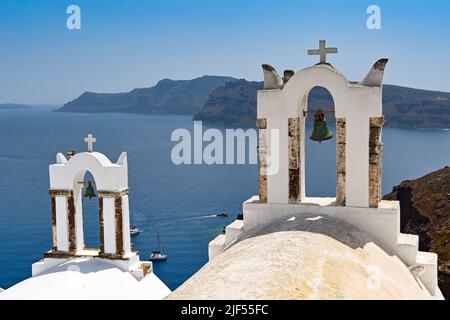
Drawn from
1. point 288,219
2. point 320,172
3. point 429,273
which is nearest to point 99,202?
point 288,219

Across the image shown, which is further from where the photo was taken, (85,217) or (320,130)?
(85,217)

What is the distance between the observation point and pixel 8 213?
6700 centimetres

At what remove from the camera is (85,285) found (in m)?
10.7

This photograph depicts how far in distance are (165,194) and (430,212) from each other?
42.8 m

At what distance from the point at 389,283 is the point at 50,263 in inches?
295

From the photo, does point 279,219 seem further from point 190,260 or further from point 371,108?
point 190,260

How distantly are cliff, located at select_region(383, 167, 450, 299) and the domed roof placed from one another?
82.4ft

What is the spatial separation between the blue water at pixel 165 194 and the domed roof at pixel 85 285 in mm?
36941

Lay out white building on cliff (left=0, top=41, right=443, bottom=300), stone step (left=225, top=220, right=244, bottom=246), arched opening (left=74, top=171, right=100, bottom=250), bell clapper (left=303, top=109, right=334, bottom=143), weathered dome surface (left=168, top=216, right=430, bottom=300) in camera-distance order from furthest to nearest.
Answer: arched opening (left=74, top=171, right=100, bottom=250)
bell clapper (left=303, top=109, right=334, bottom=143)
stone step (left=225, top=220, right=244, bottom=246)
white building on cliff (left=0, top=41, right=443, bottom=300)
weathered dome surface (left=168, top=216, right=430, bottom=300)

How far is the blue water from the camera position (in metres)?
53.7

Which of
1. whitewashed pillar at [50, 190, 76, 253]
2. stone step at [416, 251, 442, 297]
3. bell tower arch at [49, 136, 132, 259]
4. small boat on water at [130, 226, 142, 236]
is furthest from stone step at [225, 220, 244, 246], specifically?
small boat on water at [130, 226, 142, 236]

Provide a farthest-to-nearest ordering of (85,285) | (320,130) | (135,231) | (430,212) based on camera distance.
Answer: (135,231)
(430,212)
(320,130)
(85,285)

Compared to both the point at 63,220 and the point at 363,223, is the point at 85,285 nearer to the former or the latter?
the point at 63,220

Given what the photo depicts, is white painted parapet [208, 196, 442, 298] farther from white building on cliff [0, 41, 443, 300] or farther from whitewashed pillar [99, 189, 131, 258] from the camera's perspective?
whitewashed pillar [99, 189, 131, 258]
